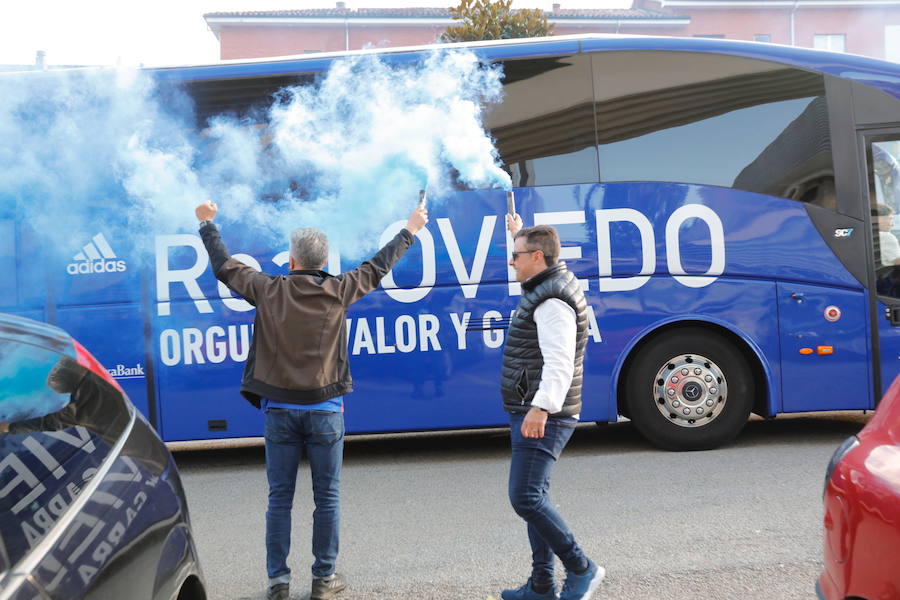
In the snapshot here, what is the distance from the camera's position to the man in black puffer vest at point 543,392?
4.04 metres

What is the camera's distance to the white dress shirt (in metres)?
4.00

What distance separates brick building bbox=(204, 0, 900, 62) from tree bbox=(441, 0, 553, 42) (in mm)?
16724

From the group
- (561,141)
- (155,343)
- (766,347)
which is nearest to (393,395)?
(155,343)

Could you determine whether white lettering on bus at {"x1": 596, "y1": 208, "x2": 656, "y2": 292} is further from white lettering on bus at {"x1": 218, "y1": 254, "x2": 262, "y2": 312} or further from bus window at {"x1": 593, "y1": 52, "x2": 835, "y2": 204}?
white lettering on bus at {"x1": 218, "y1": 254, "x2": 262, "y2": 312}

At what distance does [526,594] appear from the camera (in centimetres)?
429

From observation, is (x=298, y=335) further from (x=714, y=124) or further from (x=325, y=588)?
(x=714, y=124)

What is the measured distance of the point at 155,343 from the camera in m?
7.63

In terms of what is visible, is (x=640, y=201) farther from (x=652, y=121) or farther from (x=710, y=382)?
(x=710, y=382)

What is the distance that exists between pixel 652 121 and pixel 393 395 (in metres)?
3.11

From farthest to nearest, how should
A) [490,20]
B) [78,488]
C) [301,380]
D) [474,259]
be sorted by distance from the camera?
[490,20], [474,259], [301,380], [78,488]

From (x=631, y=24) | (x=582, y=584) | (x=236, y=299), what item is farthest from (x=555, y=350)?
(x=631, y=24)

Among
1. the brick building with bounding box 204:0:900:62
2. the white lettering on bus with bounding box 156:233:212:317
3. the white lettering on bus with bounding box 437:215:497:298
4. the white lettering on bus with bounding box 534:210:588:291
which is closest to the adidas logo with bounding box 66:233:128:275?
the white lettering on bus with bounding box 156:233:212:317

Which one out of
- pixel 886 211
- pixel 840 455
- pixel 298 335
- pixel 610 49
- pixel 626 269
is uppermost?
pixel 610 49

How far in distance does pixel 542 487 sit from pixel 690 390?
159 inches
